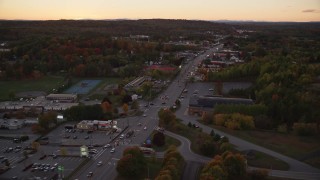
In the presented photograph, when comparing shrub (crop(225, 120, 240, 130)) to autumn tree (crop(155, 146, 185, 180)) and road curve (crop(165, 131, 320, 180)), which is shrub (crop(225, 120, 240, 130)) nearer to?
road curve (crop(165, 131, 320, 180))

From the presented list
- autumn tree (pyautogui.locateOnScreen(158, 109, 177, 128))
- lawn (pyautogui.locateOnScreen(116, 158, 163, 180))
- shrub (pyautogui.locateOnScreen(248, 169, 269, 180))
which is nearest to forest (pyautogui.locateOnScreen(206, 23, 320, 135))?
autumn tree (pyautogui.locateOnScreen(158, 109, 177, 128))

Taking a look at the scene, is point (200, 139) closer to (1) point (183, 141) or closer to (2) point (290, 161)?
(1) point (183, 141)

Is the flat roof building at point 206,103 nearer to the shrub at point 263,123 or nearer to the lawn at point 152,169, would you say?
the shrub at point 263,123

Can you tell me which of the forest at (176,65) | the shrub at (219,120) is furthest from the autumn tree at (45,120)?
the forest at (176,65)

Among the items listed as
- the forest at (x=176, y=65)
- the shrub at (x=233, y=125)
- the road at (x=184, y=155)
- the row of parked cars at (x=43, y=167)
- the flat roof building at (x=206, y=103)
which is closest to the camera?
the road at (x=184, y=155)

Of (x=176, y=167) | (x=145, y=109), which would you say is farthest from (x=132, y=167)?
(x=145, y=109)

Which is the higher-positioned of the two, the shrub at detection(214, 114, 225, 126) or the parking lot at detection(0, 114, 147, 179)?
the shrub at detection(214, 114, 225, 126)

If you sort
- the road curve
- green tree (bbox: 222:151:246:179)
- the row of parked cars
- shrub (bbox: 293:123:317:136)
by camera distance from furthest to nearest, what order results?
shrub (bbox: 293:123:317:136) → the row of parked cars → the road curve → green tree (bbox: 222:151:246:179)
